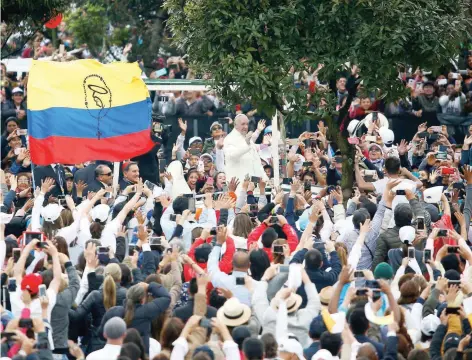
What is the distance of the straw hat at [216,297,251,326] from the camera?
1485 centimetres

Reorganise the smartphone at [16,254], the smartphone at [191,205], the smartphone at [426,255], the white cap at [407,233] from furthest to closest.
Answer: the smartphone at [191,205] < the white cap at [407,233] < the smartphone at [426,255] < the smartphone at [16,254]

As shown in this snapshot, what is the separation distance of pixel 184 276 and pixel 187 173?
6812 mm

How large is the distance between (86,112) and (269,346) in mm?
10732

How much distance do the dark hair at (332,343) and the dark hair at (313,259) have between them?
2.32 m

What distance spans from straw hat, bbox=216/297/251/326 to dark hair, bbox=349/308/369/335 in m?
1.05

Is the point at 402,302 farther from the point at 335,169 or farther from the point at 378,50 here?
the point at 335,169

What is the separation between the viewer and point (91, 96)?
78.4ft

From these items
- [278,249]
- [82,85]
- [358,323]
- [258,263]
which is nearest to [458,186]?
[82,85]

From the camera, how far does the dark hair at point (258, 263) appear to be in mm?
16375

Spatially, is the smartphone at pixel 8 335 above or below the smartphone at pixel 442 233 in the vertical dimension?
above

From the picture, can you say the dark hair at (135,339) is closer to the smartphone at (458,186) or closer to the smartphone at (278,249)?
the smartphone at (278,249)

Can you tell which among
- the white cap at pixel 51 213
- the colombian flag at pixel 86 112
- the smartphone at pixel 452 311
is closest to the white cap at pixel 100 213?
the white cap at pixel 51 213

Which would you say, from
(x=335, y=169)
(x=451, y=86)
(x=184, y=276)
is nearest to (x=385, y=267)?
(x=184, y=276)

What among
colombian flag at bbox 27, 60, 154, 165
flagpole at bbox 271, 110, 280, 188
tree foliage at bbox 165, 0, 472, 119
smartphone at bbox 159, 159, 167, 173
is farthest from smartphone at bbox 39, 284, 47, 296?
smartphone at bbox 159, 159, 167, 173
